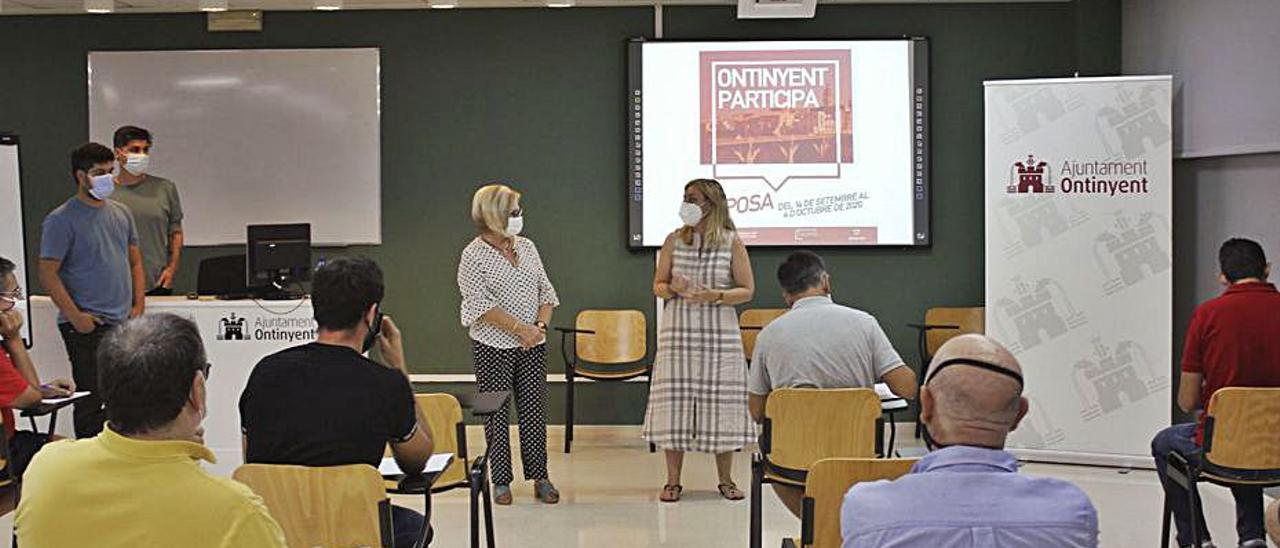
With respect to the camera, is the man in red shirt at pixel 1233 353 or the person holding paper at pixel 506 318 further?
the person holding paper at pixel 506 318

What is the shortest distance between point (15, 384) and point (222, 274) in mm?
2992

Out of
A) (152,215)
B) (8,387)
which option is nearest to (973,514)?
(8,387)

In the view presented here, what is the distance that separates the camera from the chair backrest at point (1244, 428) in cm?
454

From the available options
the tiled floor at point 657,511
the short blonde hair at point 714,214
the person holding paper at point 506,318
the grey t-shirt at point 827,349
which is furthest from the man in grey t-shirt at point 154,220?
the grey t-shirt at point 827,349

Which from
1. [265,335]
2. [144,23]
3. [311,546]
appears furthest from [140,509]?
[144,23]

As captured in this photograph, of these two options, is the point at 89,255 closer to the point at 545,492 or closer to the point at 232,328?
the point at 232,328

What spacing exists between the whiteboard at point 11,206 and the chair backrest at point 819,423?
418cm

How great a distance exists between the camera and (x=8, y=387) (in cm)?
467

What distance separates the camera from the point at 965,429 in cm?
236

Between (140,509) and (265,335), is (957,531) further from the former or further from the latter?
(265,335)

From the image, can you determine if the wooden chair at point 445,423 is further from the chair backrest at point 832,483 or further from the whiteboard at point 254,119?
the whiteboard at point 254,119

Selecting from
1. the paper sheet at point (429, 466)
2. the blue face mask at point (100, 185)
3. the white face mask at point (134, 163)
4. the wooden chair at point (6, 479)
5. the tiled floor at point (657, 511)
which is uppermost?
the white face mask at point (134, 163)

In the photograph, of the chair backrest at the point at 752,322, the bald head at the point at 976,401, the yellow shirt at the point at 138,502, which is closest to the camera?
the yellow shirt at the point at 138,502

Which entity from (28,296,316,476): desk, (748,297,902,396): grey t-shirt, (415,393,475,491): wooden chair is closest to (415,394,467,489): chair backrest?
(415,393,475,491): wooden chair
